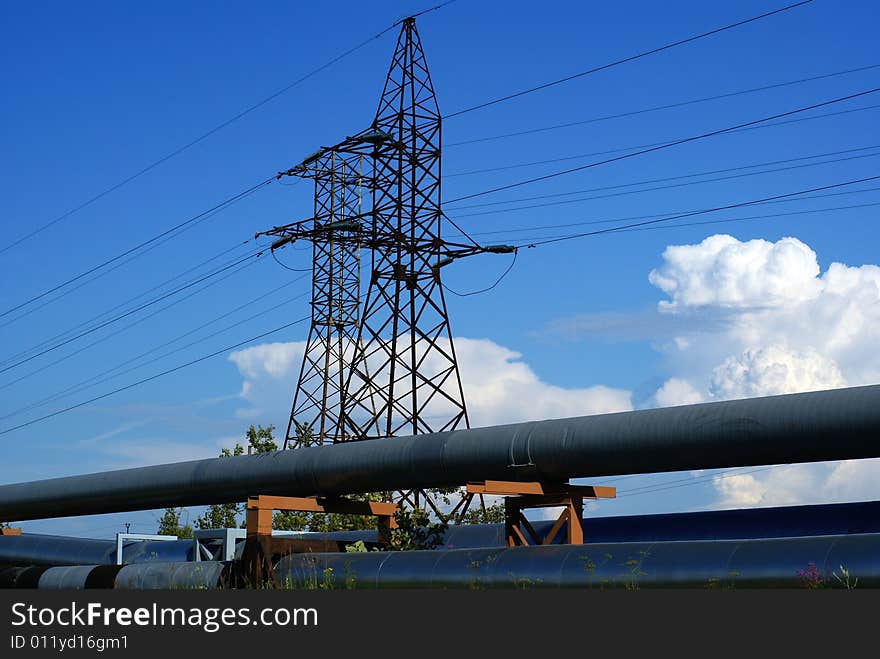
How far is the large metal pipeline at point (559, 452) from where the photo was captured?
1708cm

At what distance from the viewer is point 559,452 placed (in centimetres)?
1981

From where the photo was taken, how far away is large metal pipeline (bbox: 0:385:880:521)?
17078mm

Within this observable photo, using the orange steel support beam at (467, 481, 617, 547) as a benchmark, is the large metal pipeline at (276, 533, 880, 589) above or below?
below

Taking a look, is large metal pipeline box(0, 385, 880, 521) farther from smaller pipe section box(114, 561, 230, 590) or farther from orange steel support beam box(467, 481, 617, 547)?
smaller pipe section box(114, 561, 230, 590)

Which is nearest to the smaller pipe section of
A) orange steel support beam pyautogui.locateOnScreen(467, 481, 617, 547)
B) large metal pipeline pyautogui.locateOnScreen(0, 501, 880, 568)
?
large metal pipeline pyautogui.locateOnScreen(0, 501, 880, 568)

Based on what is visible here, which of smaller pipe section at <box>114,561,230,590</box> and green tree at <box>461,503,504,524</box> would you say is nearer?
smaller pipe section at <box>114,561,230,590</box>

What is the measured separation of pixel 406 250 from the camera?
3788 centimetres

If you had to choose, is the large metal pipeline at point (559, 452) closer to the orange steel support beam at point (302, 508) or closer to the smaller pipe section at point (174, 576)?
the orange steel support beam at point (302, 508)

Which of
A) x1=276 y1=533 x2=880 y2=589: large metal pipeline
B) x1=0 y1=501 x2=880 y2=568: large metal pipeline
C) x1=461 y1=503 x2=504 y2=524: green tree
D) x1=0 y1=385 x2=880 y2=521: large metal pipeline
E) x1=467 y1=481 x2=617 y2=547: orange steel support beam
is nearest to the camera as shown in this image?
x1=276 y1=533 x2=880 y2=589: large metal pipeline

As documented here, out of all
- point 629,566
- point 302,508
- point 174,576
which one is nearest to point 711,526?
point 629,566

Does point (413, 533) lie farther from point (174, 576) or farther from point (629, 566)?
point (629, 566)

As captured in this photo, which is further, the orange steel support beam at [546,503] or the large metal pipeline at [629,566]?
the orange steel support beam at [546,503]

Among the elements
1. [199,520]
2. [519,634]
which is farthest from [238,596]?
[199,520]

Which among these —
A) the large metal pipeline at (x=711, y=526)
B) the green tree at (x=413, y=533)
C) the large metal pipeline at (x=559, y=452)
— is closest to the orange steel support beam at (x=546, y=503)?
the large metal pipeline at (x=559, y=452)
